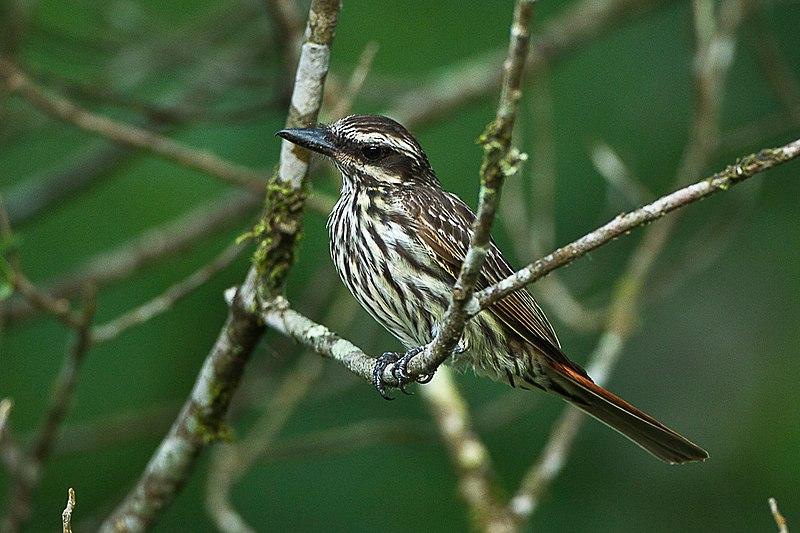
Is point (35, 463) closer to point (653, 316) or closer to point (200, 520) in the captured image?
point (200, 520)

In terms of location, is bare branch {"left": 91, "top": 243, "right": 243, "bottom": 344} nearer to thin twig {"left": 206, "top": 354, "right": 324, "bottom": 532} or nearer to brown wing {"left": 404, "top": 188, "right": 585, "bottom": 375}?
brown wing {"left": 404, "top": 188, "right": 585, "bottom": 375}

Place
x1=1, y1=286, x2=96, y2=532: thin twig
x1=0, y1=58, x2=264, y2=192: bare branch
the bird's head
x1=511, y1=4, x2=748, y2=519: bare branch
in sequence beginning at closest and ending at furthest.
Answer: the bird's head
x1=1, y1=286, x2=96, y2=532: thin twig
x1=0, y1=58, x2=264, y2=192: bare branch
x1=511, y1=4, x2=748, y2=519: bare branch

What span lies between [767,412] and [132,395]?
3.72 metres

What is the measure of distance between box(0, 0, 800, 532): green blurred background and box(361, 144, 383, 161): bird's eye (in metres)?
1.69

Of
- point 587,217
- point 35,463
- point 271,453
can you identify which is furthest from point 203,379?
point 587,217

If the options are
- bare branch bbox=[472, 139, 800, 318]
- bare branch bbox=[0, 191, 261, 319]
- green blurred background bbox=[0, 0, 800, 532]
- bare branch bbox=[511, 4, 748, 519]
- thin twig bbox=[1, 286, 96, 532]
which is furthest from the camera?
green blurred background bbox=[0, 0, 800, 532]

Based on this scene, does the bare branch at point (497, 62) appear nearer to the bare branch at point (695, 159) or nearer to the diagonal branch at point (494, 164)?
the bare branch at point (695, 159)

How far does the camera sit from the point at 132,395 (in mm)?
6211

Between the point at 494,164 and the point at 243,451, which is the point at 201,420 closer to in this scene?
the point at 243,451

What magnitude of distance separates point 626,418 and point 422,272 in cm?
87

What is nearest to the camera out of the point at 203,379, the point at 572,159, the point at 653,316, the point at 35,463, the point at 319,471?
the point at 203,379

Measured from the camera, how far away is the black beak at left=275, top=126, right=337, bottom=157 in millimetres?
3098

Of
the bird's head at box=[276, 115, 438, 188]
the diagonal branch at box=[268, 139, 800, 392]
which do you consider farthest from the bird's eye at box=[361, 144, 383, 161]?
the diagonal branch at box=[268, 139, 800, 392]

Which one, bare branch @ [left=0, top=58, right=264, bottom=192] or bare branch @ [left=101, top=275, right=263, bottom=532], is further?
bare branch @ [left=0, top=58, right=264, bottom=192]
